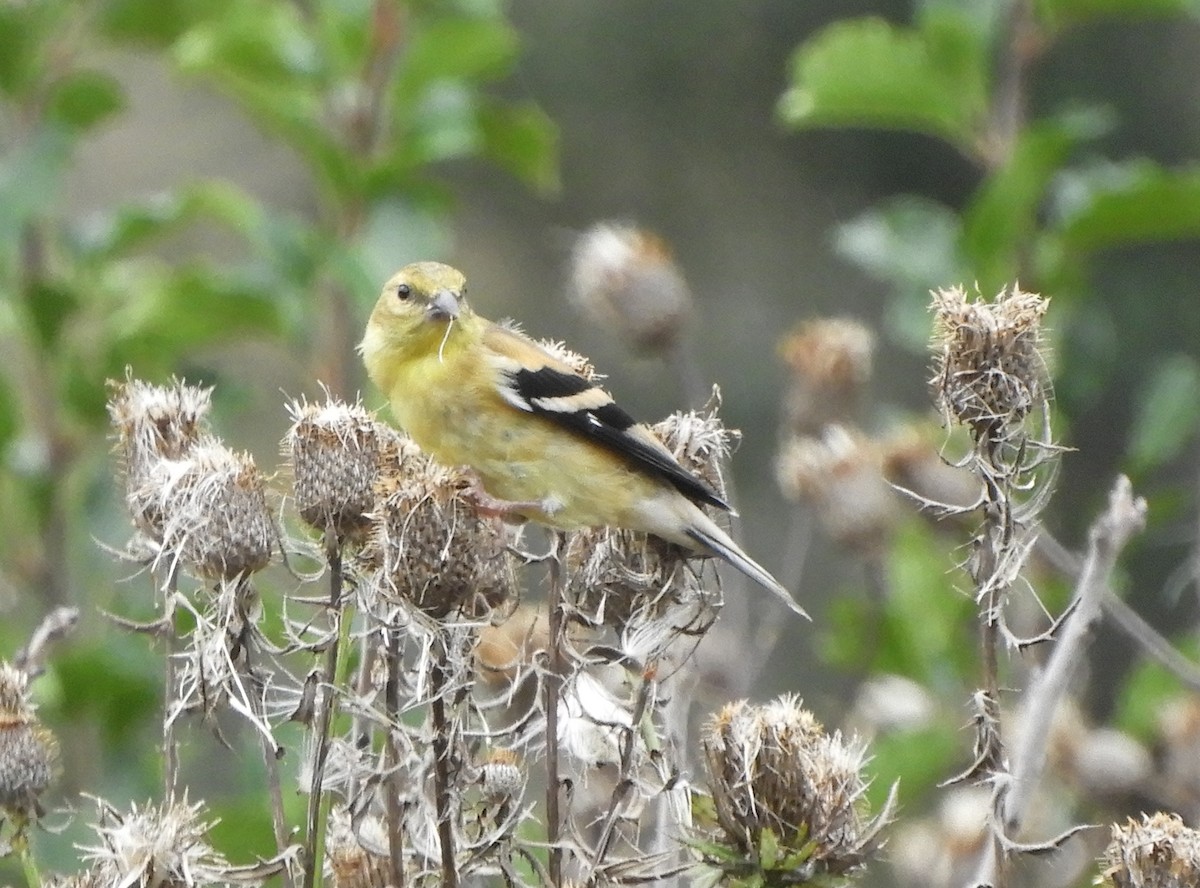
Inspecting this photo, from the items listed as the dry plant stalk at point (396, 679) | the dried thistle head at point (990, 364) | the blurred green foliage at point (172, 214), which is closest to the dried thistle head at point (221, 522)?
the dry plant stalk at point (396, 679)

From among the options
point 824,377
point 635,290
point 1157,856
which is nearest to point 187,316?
point 635,290

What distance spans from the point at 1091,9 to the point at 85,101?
2.53 metres

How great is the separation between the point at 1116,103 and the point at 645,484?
5669 mm

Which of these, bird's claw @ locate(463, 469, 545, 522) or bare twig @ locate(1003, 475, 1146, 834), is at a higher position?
bird's claw @ locate(463, 469, 545, 522)

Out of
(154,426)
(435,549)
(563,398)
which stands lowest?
(435,549)

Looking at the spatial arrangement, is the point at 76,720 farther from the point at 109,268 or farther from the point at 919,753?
the point at 919,753

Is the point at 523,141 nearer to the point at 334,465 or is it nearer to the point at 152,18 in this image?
the point at 152,18

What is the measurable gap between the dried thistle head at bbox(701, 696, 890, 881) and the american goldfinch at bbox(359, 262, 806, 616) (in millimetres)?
604

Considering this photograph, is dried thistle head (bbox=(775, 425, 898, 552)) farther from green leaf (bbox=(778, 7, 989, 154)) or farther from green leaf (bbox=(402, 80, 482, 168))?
green leaf (bbox=(402, 80, 482, 168))

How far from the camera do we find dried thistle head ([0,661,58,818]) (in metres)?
2.05

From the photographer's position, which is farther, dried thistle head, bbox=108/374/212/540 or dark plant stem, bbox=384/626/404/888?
dried thistle head, bbox=108/374/212/540

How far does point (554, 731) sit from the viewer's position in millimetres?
1929

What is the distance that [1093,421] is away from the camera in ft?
25.5

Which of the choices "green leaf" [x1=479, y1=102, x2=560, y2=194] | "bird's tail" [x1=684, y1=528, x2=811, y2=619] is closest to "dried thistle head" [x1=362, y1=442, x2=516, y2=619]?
"bird's tail" [x1=684, y1=528, x2=811, y2=619]
